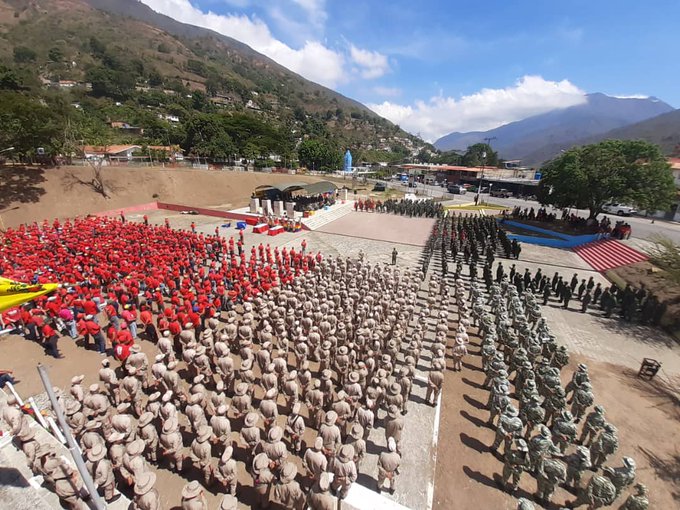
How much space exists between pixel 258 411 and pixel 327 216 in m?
23.5

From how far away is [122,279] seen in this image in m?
13.6

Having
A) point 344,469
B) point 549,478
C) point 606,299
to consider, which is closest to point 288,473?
point 344,469

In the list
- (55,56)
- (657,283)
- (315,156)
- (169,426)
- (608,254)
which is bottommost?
(169,426)

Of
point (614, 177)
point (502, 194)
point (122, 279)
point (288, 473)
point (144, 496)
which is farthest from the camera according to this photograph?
point (502, 194)

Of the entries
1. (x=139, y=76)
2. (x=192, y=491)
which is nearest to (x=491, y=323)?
(x=192, y=491)

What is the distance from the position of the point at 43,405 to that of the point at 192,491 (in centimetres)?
616

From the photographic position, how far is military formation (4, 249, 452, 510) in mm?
5059

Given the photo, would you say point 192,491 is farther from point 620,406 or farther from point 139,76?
point 139,76

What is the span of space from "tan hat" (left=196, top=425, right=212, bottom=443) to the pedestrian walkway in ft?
77.7

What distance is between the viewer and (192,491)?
431 centimetres

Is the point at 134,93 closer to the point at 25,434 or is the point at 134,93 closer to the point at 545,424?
the point at 25,434

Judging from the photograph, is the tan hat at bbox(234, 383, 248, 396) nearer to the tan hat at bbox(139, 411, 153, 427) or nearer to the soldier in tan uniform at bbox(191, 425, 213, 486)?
the soldier in tan uniform at bbox(191, 425, 213, 486)

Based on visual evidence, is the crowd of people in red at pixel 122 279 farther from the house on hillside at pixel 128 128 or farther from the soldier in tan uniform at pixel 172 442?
the house on hillside at pixel 128 128

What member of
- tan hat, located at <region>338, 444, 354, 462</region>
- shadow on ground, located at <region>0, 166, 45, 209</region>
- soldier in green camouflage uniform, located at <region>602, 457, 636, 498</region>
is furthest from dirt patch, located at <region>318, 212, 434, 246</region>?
shadow on ground, located at <region>0, 166, 45, 209</region>
